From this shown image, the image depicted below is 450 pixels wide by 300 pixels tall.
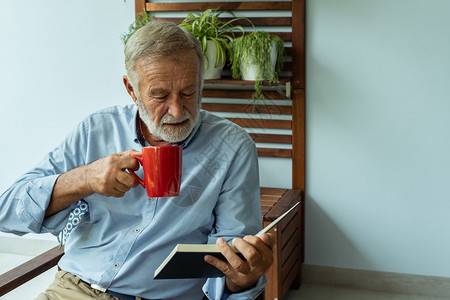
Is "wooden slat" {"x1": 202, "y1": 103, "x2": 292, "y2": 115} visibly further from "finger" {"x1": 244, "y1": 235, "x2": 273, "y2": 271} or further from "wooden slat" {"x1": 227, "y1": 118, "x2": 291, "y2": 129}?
"finger" {"x1": 244, "y1": 235, "x2": 273, "y2": 271}

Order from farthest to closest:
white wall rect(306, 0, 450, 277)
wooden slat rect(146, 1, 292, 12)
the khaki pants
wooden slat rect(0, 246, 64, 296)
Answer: wooden slat rect(146, 1, 292, 12) → white wall rect(306, 0, 450, 277) → wooden slat rect(0, 246, 64, 296) → the khaki pants

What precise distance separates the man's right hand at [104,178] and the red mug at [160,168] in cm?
3

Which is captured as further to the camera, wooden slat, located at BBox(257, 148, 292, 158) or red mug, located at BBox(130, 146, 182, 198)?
wooden slat, located at BBox(257, 148, 292, 158)

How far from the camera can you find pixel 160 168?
141 centimetres

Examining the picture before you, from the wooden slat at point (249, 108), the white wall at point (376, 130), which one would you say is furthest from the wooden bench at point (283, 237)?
the wooden slat at point (249, 108)

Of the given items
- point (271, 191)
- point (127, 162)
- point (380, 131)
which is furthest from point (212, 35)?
point (127, 162)

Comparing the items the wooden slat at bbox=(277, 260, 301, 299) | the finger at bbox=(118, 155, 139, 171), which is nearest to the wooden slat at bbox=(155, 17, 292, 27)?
the wooden slat at bbox=(277, 260, 301, 299)

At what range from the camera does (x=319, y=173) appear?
3.20 m

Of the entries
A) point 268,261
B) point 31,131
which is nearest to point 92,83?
point 31,131

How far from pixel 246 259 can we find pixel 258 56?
1.72 m

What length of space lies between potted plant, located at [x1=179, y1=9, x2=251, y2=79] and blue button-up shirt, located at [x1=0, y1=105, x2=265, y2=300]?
1308mm

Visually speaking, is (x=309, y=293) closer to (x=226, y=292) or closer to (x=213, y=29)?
(x=213, y=29)

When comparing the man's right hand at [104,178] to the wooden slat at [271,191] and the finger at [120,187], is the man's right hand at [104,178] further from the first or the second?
the wooden slat at [271,191]

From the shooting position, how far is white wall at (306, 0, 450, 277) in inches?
117
